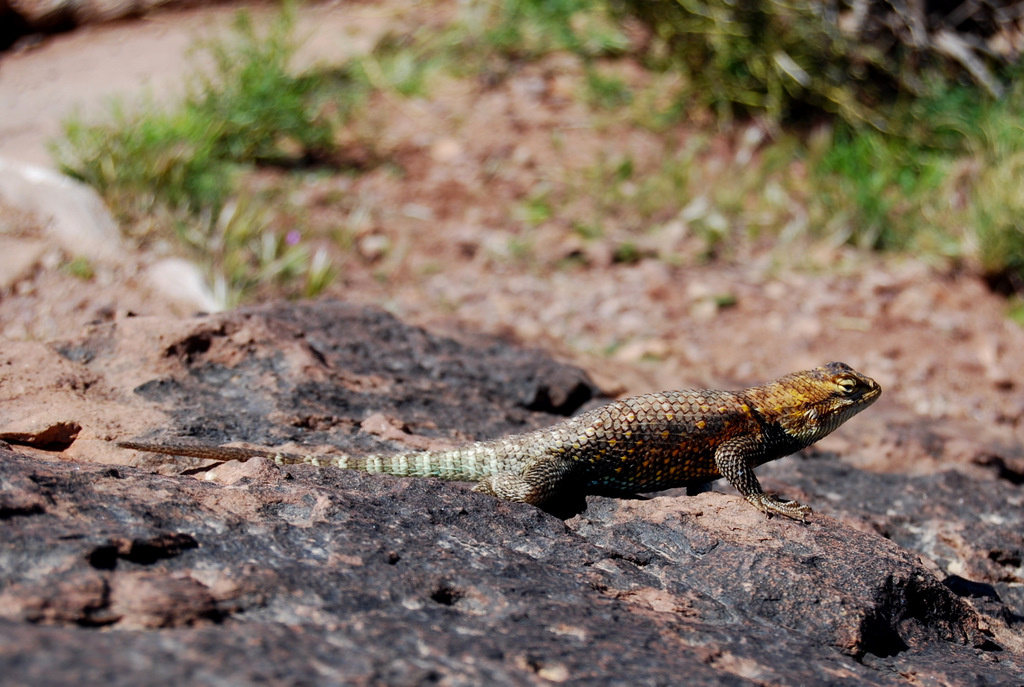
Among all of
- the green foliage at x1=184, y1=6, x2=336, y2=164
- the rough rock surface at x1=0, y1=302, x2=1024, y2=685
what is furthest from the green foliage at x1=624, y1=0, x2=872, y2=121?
the rough rock surface at x1=0, y1=302, x2=1024, y2=685

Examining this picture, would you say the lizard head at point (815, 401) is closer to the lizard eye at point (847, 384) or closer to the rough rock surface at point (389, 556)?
the lizard eye at point (847, 384)

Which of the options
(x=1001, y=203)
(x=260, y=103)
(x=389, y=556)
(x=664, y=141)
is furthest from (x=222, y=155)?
(x=1001, y=203)

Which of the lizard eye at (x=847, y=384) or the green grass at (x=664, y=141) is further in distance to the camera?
the green grass at (x=664, y=141)

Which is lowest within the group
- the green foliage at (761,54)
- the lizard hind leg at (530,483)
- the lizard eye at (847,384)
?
the lizard hind leg at (530,483)

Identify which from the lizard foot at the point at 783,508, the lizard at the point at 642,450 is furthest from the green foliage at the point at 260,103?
the lizard foot at the point at 783,508

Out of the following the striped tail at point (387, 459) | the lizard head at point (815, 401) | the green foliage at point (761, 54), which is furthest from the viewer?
Result: the green foliage at point (761, 54)

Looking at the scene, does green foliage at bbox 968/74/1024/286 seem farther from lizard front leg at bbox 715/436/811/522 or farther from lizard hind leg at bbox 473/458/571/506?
lizard hind leg at bbox 473/458/571/506

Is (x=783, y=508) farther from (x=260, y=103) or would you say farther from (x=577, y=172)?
(x=260, y=103)
